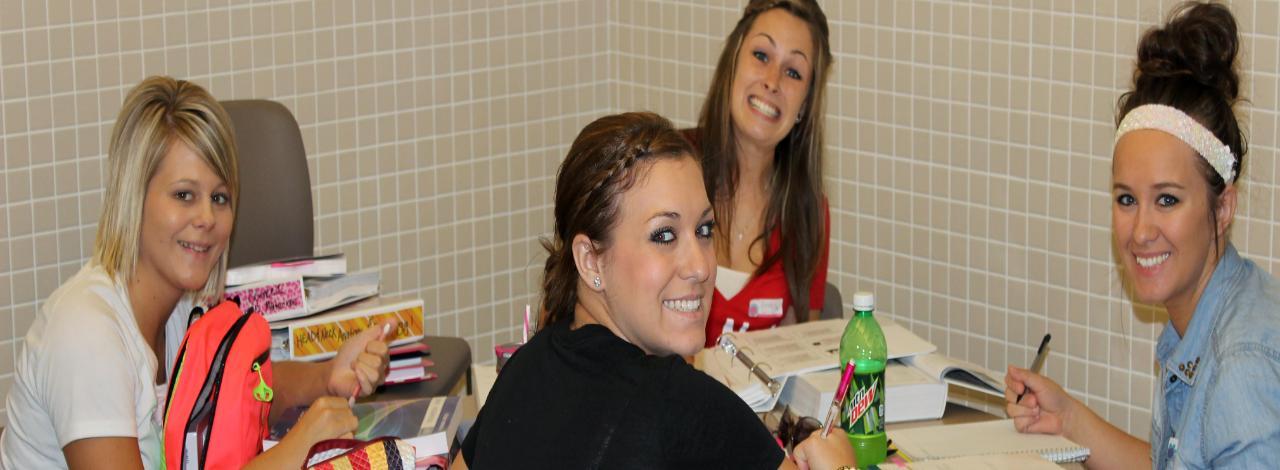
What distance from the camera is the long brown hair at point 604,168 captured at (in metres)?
2.23

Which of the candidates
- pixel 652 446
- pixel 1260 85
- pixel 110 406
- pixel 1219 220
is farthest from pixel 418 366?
pixel 1260 85

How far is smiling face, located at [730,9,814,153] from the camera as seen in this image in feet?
12.0

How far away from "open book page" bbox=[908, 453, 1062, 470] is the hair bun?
678 millimetres

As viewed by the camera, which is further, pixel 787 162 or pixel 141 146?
pixel 787 162

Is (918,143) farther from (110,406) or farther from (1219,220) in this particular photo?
(110,406)

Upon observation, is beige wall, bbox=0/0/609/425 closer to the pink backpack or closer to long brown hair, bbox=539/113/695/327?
the pink backpack

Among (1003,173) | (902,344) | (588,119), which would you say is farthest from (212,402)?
(588,119)

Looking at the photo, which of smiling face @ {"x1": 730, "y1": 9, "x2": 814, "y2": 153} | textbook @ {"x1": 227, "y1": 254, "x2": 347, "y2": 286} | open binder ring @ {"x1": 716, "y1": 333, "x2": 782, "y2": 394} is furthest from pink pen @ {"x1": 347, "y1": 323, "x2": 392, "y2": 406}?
smiling face @ {"x1": 730, "y1": 9, "x2": 814, "y2": 153}

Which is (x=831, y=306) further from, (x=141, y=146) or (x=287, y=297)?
(x=141, y=146)

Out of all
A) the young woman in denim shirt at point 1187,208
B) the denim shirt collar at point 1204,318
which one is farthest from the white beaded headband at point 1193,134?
the denim shirt collar at point 1204,318

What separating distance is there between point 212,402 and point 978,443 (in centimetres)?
133

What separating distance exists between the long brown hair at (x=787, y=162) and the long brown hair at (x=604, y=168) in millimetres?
1367

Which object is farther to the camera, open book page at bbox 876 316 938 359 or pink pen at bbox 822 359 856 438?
open book page at bbox 876 316 938 359

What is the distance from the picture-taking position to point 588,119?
4816 mm
